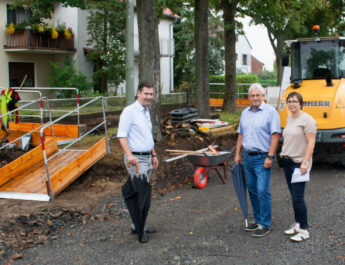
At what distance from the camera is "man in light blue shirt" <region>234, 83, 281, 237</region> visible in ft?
18.7

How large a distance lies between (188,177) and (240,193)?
10.9 ft

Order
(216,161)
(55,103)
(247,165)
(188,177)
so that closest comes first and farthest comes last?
(247,165) → (216,161) → (188,177) → (55,103)

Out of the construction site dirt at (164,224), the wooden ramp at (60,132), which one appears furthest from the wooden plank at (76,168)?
the wooden ramp at (60,132)

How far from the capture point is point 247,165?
19.5 ft

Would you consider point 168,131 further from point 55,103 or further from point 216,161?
point 55,103

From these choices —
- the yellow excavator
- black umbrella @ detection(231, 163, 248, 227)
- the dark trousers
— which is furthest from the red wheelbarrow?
the dark trousers

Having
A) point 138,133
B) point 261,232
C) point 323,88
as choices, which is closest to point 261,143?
point 261,232

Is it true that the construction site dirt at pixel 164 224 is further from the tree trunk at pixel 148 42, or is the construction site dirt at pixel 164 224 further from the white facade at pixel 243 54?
the white facade at pixel 243 54

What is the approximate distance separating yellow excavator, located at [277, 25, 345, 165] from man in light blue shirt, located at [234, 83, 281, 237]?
3926 mm

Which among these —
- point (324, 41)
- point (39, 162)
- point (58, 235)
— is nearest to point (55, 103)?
point (39, 162)

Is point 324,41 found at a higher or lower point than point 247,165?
higher

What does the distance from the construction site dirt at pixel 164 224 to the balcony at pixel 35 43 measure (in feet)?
63.0

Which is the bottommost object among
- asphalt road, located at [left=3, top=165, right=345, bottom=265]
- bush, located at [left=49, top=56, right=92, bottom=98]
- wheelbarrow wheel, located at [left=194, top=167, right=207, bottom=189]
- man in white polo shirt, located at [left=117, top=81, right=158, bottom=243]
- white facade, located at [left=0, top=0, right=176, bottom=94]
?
asphalt road, located at [left=3, top=165, right=345, bottom=265]

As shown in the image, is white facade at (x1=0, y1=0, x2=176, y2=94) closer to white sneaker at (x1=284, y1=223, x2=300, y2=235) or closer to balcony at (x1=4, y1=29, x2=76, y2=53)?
balcony at (x1=4, y1=29, x2=76, y2=53)
